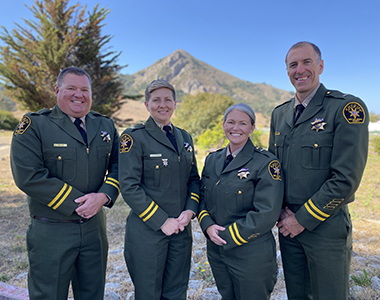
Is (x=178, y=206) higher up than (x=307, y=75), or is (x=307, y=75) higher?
(x=307, y=75)

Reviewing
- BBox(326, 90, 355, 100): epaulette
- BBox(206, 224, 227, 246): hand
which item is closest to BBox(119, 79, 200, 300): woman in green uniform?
BBox(206, 224, 227, 246): hand

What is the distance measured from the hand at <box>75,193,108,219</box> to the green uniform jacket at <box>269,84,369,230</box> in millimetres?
1677

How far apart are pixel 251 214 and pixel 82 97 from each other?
1837 mm

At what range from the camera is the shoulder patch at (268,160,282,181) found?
204cm

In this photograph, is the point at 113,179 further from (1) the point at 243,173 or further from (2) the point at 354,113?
(2) the point at 354,113

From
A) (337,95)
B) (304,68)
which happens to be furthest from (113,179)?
(337,95)

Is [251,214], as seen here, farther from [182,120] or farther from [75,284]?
[182,120]

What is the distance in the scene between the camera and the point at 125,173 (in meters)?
2.20

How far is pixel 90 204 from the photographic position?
2217mm

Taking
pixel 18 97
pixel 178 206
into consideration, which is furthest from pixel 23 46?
pixel 178 206

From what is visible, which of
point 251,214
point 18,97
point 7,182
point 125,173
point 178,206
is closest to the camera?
point 251,214

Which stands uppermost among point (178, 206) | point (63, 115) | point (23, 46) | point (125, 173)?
point (23, 46)

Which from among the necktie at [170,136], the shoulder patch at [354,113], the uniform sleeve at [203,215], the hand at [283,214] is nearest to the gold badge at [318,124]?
the shoulder patch at [354,113]

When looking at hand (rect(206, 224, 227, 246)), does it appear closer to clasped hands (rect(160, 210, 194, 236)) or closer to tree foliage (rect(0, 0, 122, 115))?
clasped hands (rect(160, 210, 194, 236))
